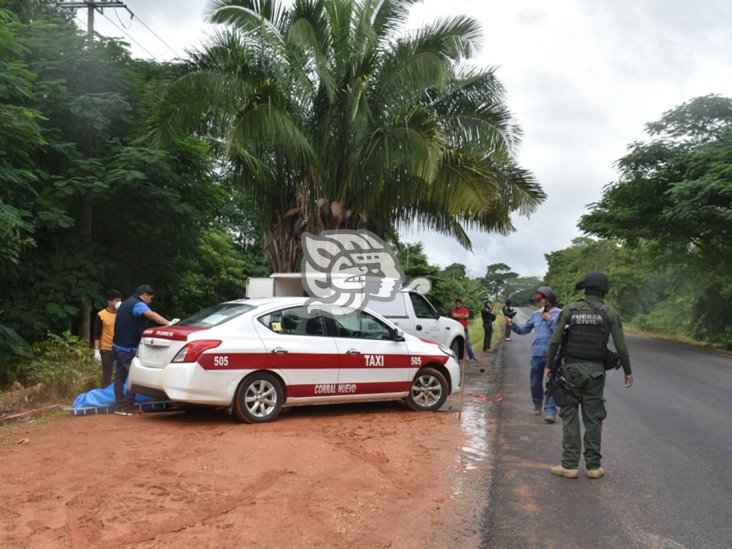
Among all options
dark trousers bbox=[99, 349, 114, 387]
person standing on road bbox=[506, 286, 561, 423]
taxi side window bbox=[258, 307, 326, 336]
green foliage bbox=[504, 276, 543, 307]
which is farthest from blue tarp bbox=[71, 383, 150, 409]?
green foliage bbox=[504, 276, 543, 307]

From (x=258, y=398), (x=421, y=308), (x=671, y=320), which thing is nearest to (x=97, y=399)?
(x=258, y=398)

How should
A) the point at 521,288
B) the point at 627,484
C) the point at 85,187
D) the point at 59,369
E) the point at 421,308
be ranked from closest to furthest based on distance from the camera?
the point at 627,484 → the point at 59,369 → the point at 85,187 → the point at 421,308 → the point at 521,288

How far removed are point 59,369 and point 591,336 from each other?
852 centimetres

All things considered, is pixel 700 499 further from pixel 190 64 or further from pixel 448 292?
pixel 448 292

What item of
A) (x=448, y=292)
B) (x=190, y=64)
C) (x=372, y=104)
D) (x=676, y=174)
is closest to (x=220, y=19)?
(x=190, y=64)

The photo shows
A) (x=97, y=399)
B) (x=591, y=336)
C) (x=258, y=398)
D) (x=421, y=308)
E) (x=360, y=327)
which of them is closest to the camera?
(x=591, y=336)

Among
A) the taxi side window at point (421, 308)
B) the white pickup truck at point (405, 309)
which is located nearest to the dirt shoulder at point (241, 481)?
the white pickup truck at point (405, 309)

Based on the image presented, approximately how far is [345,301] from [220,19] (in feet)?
19.9

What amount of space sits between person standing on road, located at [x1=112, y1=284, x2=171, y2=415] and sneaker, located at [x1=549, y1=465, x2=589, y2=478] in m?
5.17

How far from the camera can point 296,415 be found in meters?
8.43

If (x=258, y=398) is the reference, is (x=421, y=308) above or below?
above

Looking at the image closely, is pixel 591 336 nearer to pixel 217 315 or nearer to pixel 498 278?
pixel 217 315

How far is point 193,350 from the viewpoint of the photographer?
7316 millimetres

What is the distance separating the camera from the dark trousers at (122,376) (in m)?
8.31
